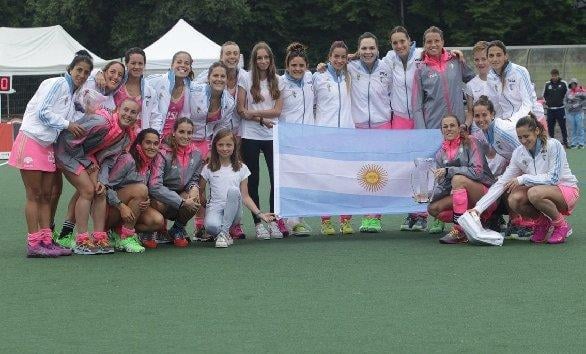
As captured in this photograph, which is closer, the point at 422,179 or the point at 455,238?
the point at 455,238

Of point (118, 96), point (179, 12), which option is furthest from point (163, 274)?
point (179, 12)

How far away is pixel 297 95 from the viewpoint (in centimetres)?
1045

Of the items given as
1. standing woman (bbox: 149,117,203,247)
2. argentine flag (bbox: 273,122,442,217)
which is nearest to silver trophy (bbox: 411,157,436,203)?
argentine flag (bbox: 273,122,442,217)

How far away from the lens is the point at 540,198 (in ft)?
30.5

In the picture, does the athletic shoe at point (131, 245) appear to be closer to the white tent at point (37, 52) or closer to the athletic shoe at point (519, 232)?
the athletic shoe at point (519, 232)

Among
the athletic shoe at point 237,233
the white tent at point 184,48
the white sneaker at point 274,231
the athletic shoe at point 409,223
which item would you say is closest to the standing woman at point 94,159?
the athletic shoe at point 237,233

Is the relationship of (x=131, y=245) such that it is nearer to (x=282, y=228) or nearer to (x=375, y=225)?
(x=282, y=228)

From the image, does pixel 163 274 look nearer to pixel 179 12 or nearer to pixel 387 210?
pixel 387 210

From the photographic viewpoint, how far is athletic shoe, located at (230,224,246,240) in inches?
399

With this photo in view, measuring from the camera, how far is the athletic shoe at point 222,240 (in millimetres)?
9555

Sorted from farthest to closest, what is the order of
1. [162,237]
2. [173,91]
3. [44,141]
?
[162,237] → [173,91] → [44,141]

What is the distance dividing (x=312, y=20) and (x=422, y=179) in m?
33.8

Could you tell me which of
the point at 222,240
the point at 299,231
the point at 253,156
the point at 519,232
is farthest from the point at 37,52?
the point at 519,232

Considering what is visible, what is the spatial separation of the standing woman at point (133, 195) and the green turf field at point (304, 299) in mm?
280
